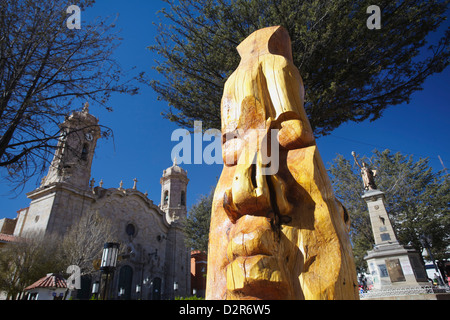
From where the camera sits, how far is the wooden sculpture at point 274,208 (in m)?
1.27

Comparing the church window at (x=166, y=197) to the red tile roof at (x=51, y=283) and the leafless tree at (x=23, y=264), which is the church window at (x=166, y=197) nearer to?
the leafless tree at (x=23, y=264)

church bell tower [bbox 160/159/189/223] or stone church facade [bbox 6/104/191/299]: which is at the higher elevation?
church bell tower [bbox 160/159/189/223]

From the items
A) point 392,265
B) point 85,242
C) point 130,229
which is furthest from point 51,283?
point 130,229

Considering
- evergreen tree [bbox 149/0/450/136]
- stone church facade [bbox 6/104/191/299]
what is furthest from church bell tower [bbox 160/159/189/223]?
evergreen tree [bbox 149/0/450/136]

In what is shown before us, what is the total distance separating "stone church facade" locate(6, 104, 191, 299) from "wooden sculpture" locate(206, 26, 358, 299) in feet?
65.4

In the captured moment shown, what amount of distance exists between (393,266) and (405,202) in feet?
40.5

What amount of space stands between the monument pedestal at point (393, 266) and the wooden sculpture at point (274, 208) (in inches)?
468

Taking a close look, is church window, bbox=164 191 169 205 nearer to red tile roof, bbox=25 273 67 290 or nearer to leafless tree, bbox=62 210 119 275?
leafless tree, bbox=62 210 119 275

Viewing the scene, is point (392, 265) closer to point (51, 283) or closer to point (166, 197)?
point (51, 283)

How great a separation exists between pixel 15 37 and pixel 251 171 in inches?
234

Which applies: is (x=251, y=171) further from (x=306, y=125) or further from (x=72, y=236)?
(x=72, y=236)

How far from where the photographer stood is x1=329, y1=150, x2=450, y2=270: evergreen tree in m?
20.5

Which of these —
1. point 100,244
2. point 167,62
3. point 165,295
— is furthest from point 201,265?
point 167,62

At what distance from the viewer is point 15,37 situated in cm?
511
